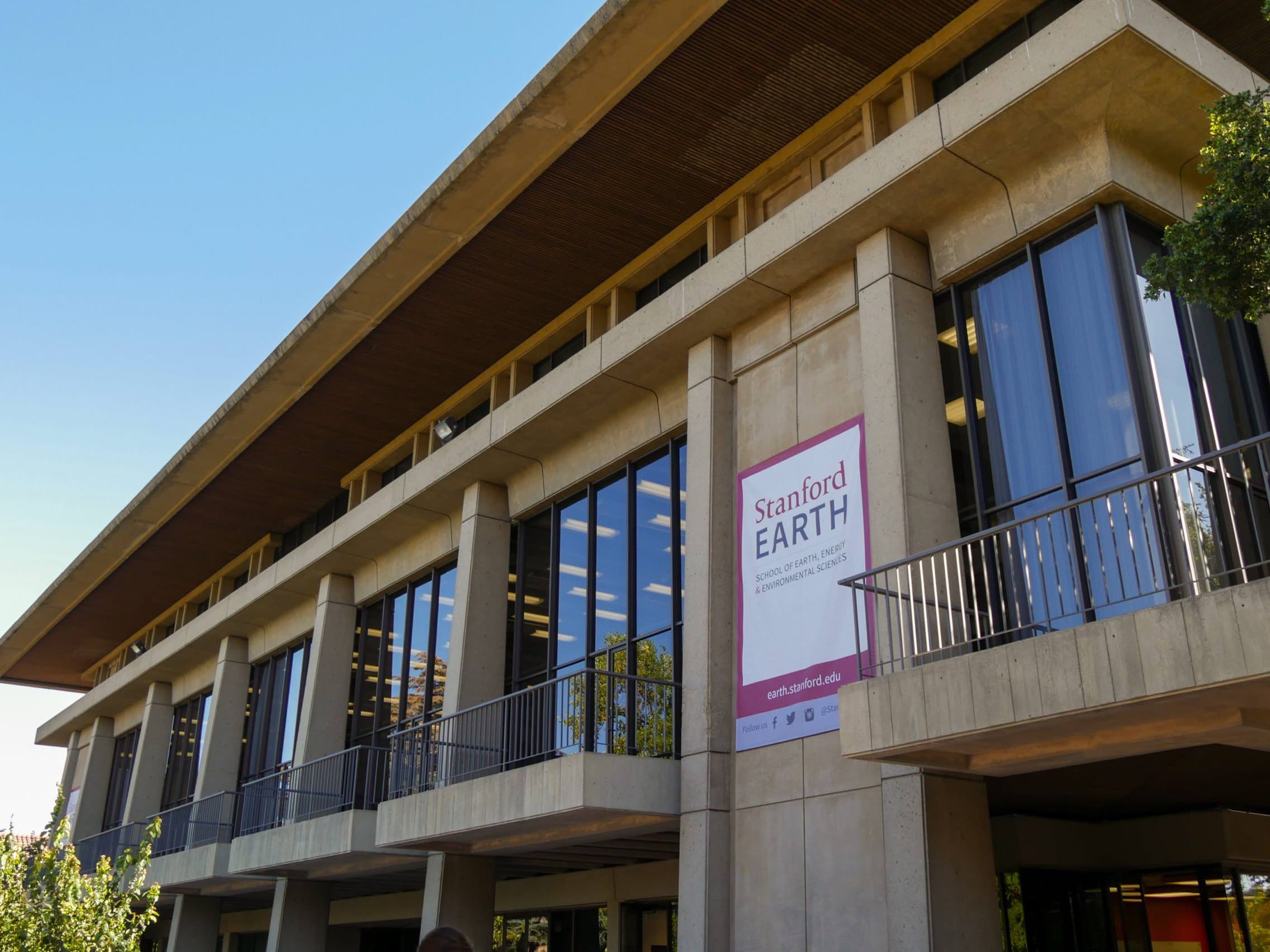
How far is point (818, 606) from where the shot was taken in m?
12.6

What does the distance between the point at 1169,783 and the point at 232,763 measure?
22.1 m

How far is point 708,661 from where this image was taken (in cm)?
1363

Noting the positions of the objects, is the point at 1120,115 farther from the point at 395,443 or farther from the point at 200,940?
→ the point at 200,940

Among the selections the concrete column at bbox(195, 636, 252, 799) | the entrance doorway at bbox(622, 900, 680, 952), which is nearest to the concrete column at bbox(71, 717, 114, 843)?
the concrete column at bbox(195, 636, 252, 799)

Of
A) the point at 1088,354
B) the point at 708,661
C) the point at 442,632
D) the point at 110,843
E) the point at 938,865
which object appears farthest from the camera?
the point at 110,843

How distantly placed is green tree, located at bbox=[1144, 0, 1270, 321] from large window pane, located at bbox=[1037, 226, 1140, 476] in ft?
7.86

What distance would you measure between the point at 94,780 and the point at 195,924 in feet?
45.1

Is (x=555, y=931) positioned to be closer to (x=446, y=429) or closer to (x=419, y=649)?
(x=419, y=649)

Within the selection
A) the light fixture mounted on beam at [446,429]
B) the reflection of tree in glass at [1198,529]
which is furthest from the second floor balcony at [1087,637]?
the light fixture mounted on beam at [446,429]

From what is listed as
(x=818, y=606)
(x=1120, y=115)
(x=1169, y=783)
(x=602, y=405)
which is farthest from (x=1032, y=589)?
(x=602, y=405)

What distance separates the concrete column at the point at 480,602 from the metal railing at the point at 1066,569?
8268 millimetres

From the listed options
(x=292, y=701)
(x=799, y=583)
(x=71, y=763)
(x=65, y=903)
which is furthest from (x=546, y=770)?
(x=71, y=763)

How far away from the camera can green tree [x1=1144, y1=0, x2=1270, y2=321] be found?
8109mm

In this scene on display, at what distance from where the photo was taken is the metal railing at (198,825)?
2505 centimetres
